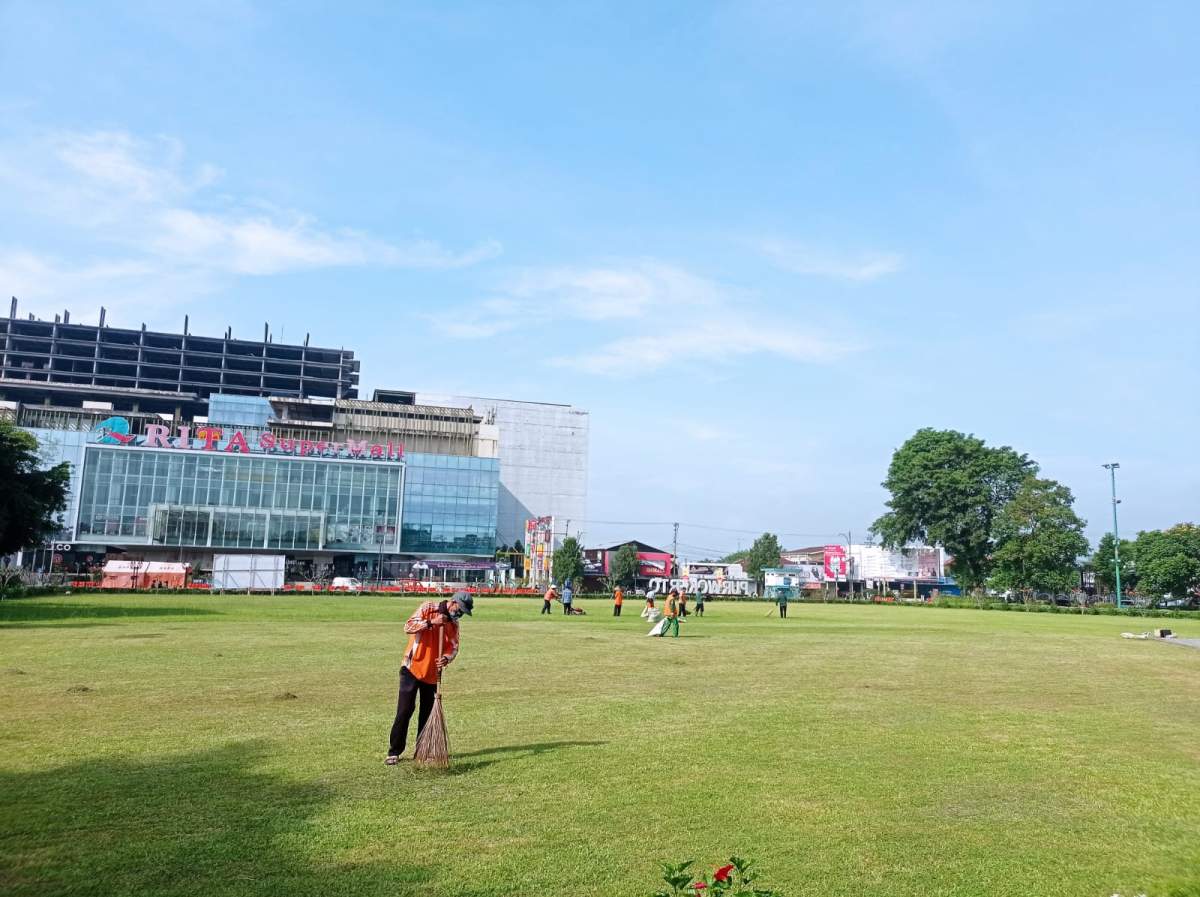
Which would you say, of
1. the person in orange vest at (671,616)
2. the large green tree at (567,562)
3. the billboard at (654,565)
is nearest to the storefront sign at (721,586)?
the large green tree at (567,562)

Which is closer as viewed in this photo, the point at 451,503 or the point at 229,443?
the point at 229,443

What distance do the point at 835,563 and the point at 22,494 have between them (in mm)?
97257

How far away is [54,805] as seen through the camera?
8.12m

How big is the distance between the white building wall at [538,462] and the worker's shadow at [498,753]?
381 ft

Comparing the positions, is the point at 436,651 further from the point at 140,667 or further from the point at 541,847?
the point at 140,667

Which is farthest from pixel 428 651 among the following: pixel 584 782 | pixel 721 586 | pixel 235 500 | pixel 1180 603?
pixel 1180 603

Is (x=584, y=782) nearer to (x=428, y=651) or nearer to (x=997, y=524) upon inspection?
(x=428, y=651)

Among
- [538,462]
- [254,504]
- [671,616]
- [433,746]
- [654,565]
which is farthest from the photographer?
[538,462]

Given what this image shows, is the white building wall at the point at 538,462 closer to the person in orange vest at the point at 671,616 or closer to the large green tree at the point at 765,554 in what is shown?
the large green tree at the point at 765,554

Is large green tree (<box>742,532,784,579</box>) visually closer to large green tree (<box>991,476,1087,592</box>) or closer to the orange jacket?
large green tree (<box>991,476,1087,592</box>)

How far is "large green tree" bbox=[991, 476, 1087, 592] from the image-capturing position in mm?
83438

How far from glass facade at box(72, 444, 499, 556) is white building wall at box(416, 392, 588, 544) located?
19941 millimetres

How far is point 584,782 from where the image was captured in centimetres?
948

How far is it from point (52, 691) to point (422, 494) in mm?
96507
